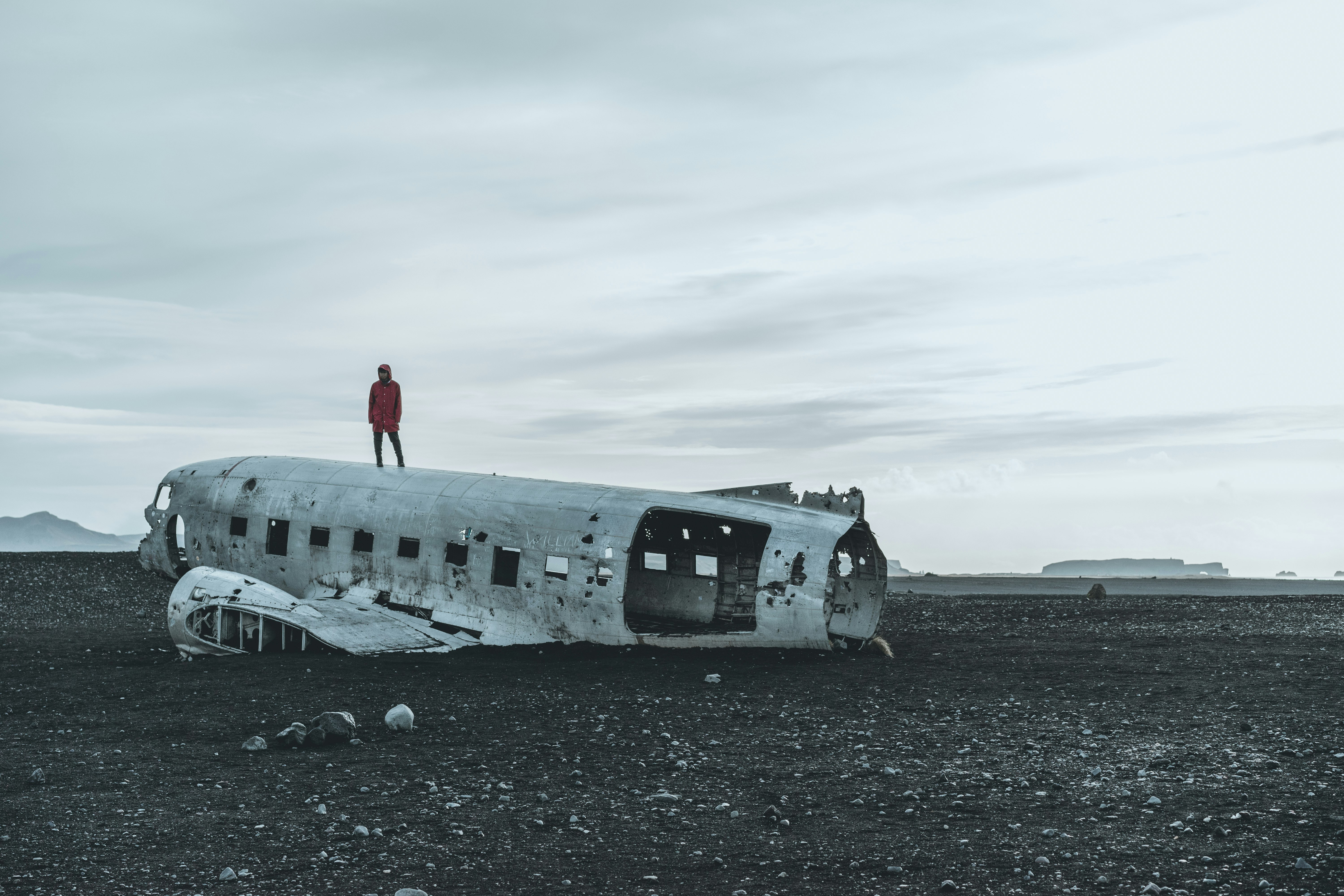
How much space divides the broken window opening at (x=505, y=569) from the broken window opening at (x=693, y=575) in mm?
2993

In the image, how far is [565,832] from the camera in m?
10.0

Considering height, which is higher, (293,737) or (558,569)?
(558,569)

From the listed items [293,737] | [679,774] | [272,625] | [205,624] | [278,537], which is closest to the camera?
[679,774]

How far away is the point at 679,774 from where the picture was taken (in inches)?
483

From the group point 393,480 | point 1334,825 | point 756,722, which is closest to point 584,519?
point 393,480

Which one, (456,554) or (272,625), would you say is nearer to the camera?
(272,625)

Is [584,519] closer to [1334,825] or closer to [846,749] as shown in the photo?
[846,749]

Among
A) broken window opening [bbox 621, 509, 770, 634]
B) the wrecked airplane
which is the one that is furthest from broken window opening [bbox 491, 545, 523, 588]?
broken window opening [bbox 621, 509, 770, 634]

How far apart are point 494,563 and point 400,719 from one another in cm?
708

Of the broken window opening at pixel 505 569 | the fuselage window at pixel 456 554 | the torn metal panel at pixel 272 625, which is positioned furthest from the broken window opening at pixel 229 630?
the broken window opening at pixel 505 569

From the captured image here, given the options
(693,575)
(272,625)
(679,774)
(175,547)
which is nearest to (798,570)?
(693,575)

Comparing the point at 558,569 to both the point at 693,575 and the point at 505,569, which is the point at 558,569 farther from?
the point at 693,575

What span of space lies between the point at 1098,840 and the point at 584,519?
13.0 meters

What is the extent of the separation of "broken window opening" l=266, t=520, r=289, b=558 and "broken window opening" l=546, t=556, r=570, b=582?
21.4ft
